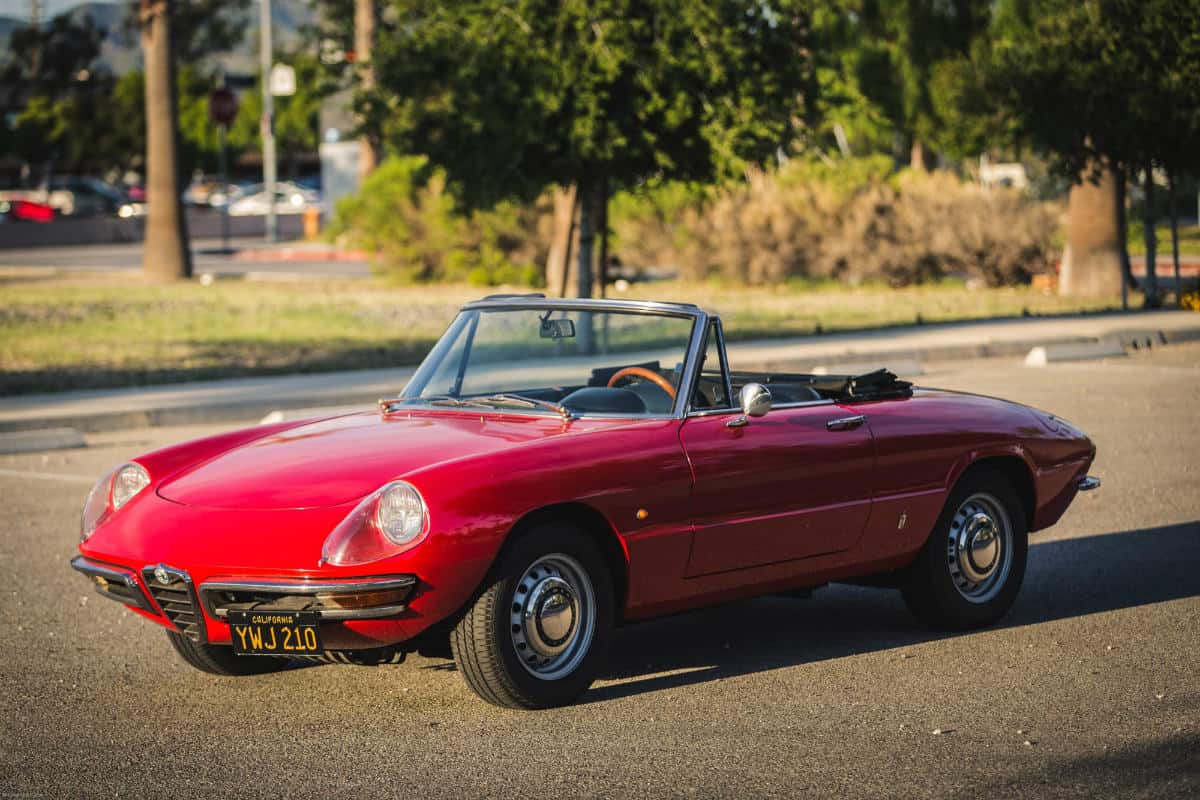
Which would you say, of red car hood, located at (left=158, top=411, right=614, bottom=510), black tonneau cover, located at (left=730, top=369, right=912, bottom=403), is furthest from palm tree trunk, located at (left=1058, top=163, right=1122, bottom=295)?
red car hood, located at (left=158, top=411, right=614, bottom=510)

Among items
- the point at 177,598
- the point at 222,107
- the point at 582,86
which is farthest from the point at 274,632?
the point at 222,107

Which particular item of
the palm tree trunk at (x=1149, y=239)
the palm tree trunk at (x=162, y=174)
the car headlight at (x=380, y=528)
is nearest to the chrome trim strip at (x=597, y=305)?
the car headlight at (x=380, y=528)

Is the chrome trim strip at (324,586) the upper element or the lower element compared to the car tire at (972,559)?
upper

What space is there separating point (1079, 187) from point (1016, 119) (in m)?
3.09

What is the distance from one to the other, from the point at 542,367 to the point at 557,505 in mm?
1617

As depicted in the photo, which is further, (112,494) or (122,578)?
(112,494)

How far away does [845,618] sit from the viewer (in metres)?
7.67

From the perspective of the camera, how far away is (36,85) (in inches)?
4107

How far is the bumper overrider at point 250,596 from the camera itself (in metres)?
5.55

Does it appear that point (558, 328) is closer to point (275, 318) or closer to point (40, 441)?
point (40, 441)

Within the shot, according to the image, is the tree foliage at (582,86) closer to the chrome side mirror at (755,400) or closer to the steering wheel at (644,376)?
the steering wheel at (644,376)

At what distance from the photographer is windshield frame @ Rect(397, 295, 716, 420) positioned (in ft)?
21.6

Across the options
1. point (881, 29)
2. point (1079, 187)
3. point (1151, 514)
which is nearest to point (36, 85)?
point (881, 29)

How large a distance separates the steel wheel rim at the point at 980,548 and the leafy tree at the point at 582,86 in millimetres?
12471
